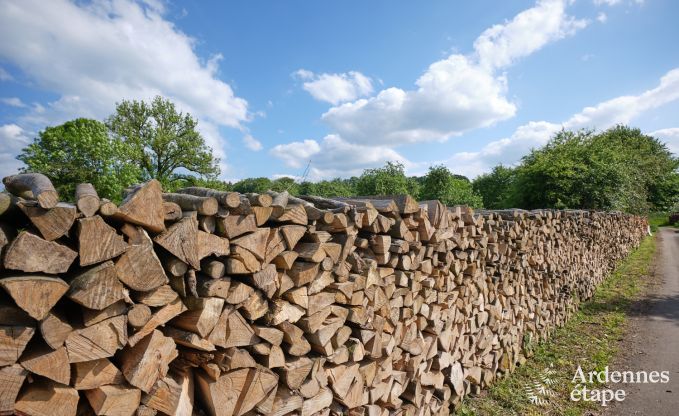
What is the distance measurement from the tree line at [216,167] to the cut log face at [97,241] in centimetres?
528

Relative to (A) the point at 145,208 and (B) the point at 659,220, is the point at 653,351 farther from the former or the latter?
(B) the point at 659,220

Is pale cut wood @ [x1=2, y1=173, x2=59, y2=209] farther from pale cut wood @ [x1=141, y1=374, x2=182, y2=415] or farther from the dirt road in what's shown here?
the dirt road

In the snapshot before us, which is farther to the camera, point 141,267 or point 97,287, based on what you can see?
point 141,267

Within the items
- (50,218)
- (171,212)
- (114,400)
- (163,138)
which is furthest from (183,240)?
(163,138)

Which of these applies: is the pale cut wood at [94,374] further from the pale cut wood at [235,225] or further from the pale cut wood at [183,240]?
the pale cut wood at [235,225]

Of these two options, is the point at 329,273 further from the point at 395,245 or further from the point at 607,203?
the point at 607,203

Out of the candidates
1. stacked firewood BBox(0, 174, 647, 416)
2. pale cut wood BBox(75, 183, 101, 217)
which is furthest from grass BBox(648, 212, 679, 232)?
pale cut wood BBox(75, 183, 101, 217)

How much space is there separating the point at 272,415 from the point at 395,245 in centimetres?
156

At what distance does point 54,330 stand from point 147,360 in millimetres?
418

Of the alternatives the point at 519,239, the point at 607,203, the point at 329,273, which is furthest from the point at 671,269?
the point at 329,273

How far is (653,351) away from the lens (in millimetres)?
5535

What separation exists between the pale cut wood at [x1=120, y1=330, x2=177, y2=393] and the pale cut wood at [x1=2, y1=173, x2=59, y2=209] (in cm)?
74

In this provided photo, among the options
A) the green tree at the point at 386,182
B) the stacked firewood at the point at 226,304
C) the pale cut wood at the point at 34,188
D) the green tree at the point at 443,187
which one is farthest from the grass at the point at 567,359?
the green tree at the point at 386,182

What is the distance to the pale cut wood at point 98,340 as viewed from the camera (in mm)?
1517
